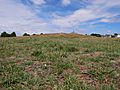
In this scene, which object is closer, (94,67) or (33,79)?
(33,79)

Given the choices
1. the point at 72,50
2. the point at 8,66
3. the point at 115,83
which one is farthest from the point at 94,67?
the point at 72,50

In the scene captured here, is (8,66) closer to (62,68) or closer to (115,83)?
(62,68)

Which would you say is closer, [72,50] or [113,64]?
[113,64]

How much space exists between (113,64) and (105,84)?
196 centimetres

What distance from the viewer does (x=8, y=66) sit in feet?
24.1

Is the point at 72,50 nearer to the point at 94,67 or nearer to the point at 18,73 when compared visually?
the point at 94,67

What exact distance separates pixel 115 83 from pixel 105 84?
0.88ft

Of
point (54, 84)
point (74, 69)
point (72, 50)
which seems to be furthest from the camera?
point (72, 50)

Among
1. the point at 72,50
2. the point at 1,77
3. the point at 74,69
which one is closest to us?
the point at 1,77

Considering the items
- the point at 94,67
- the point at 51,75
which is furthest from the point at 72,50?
the point at 51,75

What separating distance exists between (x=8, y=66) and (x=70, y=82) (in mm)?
2387

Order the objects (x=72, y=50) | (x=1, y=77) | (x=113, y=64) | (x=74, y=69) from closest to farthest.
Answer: (x=1, y=77), (x=74, y=69), (x=113, y=64), (x=72, y=50)

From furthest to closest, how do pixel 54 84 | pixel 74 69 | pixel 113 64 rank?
1. pixel 113 64
2. pixel 74 69
3. pixel 54 84

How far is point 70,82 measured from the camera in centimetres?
586
